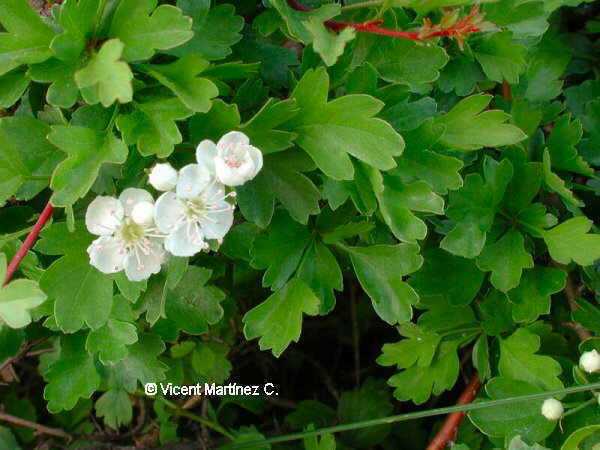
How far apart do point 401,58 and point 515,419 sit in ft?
1.94

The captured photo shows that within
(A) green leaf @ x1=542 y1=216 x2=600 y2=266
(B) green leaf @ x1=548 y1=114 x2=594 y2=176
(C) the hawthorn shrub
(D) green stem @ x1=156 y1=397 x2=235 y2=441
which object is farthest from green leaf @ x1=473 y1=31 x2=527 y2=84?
(D) green stem @ x1=156 y1=397 x2=235 y2=441

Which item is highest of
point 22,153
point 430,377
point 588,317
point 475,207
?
point 22,153

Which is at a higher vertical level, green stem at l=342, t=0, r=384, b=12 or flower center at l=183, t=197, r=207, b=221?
green stem at l=342, t=0, r=384, b=12

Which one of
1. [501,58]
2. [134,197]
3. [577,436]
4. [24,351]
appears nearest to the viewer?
[134,197]

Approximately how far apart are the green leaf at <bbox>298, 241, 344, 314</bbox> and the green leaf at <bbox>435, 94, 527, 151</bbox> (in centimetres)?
25

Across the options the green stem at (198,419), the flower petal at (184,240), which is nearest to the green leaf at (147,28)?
the flower petal at (184,240)

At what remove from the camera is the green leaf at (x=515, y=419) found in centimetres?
116

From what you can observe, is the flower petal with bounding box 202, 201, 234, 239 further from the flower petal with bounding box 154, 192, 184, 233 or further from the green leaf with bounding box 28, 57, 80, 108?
the green leaf with bounding box 28, 57, 80, 108

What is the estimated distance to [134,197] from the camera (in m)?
0.93

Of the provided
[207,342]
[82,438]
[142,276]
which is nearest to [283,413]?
[207,342]

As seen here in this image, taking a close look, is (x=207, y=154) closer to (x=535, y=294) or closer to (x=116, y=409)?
(x=535, y=294)

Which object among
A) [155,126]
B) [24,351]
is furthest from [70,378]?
[155,126]

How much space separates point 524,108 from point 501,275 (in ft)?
1.01

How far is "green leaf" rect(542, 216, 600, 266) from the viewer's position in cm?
113
